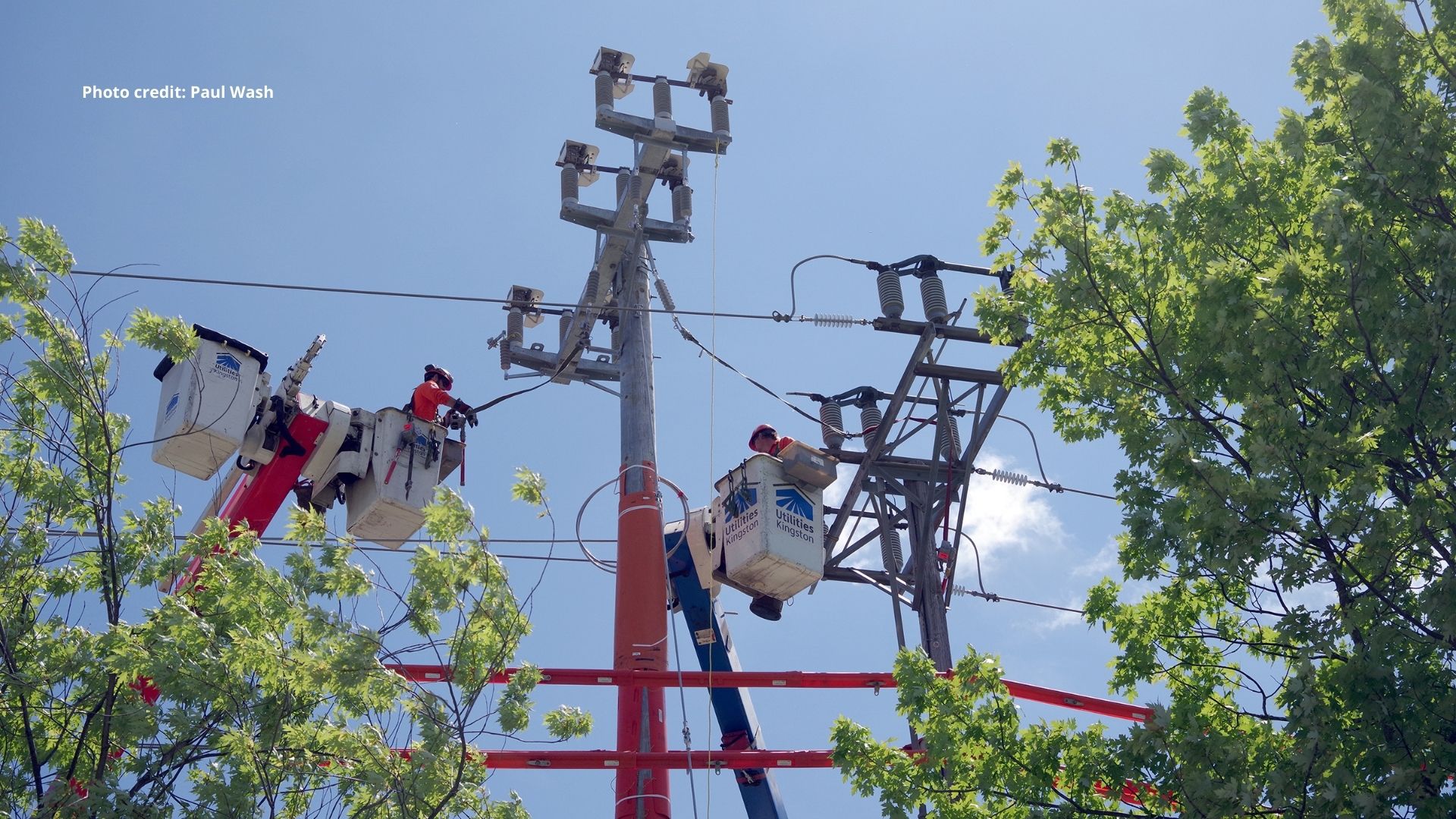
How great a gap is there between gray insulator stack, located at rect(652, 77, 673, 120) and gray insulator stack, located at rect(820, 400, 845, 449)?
3.47 m

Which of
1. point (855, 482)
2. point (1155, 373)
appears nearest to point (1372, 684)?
point (1155, 373)

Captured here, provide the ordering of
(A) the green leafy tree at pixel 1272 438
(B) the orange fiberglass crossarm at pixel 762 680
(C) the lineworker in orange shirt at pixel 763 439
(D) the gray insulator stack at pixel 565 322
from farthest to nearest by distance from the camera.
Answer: (D) the gray insulator stack at pixel 565 322, (C) the lineworker in orange shirt at pixel 763 439, (B) the orange fiberglass crossarm at pixel 762 680, (A) the green leafy tree at pixel 1272 438

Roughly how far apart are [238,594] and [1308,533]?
580cm

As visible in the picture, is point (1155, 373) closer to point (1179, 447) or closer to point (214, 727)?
point (1179, 447)

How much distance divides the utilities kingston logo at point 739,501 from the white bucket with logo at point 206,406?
3.80 m

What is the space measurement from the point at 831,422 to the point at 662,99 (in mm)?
3783

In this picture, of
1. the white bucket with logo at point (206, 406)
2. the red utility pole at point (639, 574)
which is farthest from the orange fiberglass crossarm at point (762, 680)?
the white bucket with logo at point (206, 406)

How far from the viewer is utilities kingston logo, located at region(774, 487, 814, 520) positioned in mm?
11898

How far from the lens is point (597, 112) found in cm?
1300

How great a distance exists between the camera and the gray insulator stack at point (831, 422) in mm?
14773

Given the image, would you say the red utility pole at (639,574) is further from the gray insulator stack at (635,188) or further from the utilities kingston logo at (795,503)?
the utilities kingston logo at (795,503)

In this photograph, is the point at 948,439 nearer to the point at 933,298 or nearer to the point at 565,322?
the point at 933,298

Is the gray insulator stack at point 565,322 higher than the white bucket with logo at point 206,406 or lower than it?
higher

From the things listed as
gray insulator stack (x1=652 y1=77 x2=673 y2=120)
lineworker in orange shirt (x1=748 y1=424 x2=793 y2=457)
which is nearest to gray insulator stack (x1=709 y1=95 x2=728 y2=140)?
gray insulator stack (x1=652 y1=77 x2=673 y2=120)
